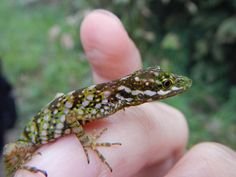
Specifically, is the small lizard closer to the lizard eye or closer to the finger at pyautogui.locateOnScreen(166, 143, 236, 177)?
the lizard eye

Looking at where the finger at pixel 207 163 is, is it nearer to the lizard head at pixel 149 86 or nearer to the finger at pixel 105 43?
the lizard head at pixel 149 86

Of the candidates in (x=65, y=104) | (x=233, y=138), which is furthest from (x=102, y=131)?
(x=233, y=138)

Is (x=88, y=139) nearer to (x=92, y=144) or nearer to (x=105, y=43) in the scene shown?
(x=92, y=144)

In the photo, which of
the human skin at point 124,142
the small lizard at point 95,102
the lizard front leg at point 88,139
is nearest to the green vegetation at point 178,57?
the human skin at point 124,142

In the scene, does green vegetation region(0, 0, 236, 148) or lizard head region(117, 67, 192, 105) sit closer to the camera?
lizard head region(117, 67, 192, 105)

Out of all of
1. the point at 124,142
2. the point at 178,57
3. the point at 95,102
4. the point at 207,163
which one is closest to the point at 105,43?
the point at 95,102

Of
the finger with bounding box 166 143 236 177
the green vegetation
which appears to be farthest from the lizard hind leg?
the green vegetation

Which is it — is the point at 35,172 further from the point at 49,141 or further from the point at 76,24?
the point at 76,24
